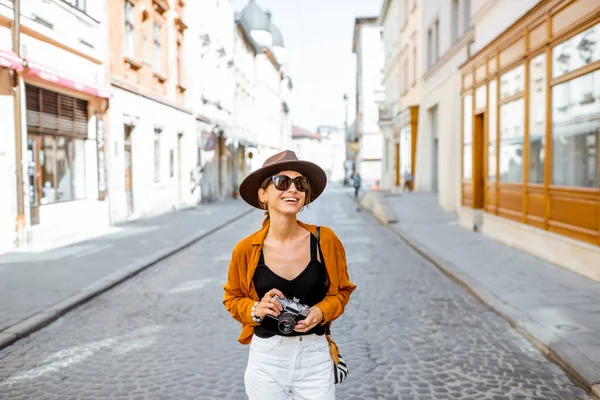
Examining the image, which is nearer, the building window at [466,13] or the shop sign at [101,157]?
the shop sign at [101,157]

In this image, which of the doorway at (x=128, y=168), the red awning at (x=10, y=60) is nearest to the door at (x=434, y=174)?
the doorway at (x=128, y=168)

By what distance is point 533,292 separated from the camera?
25.8ft

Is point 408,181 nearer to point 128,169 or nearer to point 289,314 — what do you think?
point 128,169

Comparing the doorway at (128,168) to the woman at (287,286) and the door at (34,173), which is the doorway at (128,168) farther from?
the woman at (287,286)

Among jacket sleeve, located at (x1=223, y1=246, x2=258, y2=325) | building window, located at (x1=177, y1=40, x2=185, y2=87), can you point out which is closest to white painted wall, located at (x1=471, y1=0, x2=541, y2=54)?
jacket sleeve, located at (x1=223, y1=246, x2=258, y2=325)

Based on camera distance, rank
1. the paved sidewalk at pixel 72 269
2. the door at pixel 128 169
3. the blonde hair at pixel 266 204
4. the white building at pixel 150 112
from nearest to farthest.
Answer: the blonde hair at pixel 266 204
the paved sidewalk at pixel 72 269
the white building at pixel 150 112
the door at pixel 128 169

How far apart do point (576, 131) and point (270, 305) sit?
27.0 feet

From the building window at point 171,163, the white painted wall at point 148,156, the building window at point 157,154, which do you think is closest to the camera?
the white painted wall at point 148,156

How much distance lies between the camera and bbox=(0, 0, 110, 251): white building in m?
11.9

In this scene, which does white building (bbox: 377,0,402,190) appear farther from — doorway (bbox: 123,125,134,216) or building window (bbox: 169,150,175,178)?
doorway (bbox: 123,125,134,216)

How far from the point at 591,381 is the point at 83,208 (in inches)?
521

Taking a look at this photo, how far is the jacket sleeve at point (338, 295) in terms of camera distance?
2656 mm

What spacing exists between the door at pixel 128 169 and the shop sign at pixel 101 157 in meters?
2.20

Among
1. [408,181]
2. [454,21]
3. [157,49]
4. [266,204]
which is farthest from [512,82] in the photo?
[408,181]
